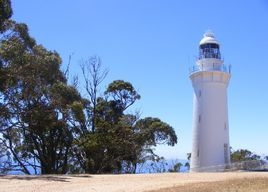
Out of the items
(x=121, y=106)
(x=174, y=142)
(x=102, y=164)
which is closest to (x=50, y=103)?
(x=102, y=164)

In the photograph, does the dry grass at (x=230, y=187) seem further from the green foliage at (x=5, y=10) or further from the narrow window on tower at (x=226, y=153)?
the narrow window on tower at (x=226, y=153)

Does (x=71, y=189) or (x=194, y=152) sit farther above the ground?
(x=194, y=152)

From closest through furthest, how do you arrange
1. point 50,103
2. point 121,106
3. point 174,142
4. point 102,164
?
point 50,103, point 102,164, point 121,106, point 174,142

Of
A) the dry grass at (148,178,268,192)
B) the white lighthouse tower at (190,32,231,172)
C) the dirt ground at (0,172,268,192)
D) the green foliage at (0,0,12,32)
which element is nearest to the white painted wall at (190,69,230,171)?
the white lighthouse tower at (190,32,231,172)

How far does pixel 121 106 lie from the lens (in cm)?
3678

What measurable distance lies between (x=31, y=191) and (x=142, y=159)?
2417 cm

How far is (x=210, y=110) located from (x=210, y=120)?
2.64ft

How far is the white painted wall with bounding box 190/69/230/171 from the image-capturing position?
33.3 meters

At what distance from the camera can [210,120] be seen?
33906 mm

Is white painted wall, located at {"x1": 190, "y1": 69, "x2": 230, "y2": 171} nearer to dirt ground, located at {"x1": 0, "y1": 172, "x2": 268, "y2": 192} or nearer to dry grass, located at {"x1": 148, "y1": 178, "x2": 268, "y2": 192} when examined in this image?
dirt ground, located at {"x1": 0, "y1": 172, "x2": 268, "y2": 192}

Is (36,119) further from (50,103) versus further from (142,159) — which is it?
(142,159)

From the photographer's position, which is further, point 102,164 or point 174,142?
point 174,142

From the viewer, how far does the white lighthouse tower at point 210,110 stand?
33281mm

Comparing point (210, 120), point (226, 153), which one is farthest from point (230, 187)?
point (210, 120)
